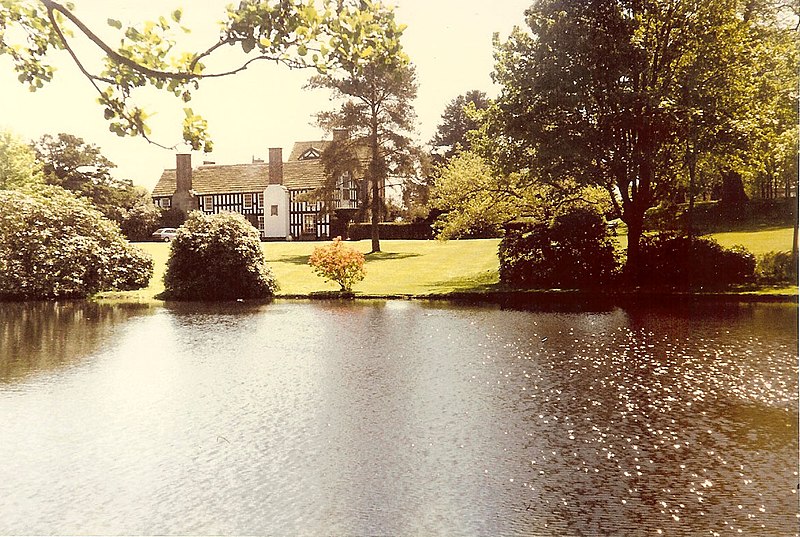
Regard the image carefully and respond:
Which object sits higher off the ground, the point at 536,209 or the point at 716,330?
the point at 536,209

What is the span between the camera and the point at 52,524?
279 centimetres

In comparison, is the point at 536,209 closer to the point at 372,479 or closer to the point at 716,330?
the point at 716,330

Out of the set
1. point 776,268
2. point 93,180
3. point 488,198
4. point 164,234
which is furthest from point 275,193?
point 776,268

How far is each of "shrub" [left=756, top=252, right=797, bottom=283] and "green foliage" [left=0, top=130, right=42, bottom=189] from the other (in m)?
6.27

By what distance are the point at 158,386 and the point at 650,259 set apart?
5.10 meters

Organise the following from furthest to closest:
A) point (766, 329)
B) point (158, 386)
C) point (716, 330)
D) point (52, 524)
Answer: point (716, 330) → point (766, 329) → point (158, 386) → point (52, 524)

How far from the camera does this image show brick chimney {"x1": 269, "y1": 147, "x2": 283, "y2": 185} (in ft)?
22.9

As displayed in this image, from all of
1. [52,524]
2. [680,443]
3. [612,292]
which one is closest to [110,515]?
[52,524]

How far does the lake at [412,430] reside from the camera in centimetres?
283

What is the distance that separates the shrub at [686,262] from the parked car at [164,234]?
5.35m

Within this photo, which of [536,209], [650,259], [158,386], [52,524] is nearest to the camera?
[52,524]

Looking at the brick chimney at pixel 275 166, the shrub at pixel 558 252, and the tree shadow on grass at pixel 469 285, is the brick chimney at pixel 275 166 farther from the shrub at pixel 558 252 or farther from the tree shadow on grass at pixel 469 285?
the shrub at pixel 558 252

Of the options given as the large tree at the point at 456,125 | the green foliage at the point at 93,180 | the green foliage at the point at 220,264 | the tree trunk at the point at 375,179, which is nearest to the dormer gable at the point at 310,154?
the tree trunk at the point at 375,179

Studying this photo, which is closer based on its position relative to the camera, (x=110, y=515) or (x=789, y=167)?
(x=110, y=515)
